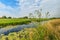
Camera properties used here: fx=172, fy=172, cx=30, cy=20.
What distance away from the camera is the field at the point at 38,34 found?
106 inches

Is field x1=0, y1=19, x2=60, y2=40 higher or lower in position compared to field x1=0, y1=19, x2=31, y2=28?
lower

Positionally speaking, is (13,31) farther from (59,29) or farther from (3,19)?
(59,29)

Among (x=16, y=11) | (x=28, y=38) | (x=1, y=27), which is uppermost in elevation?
(x=16, y=11)

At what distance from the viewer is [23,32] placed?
2.72m

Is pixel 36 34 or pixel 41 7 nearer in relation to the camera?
pixel 36 34

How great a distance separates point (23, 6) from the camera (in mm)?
2967

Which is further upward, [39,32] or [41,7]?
[41,7]

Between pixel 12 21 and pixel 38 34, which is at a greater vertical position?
pixel 12 21

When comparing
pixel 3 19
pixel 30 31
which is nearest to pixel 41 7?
pixel 30 31

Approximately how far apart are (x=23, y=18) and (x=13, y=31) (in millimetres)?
379

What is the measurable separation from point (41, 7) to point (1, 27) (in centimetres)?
80

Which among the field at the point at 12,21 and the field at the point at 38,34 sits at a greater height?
the field at the point at 12,21

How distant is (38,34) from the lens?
2746 mm

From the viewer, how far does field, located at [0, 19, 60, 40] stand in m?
2.69
